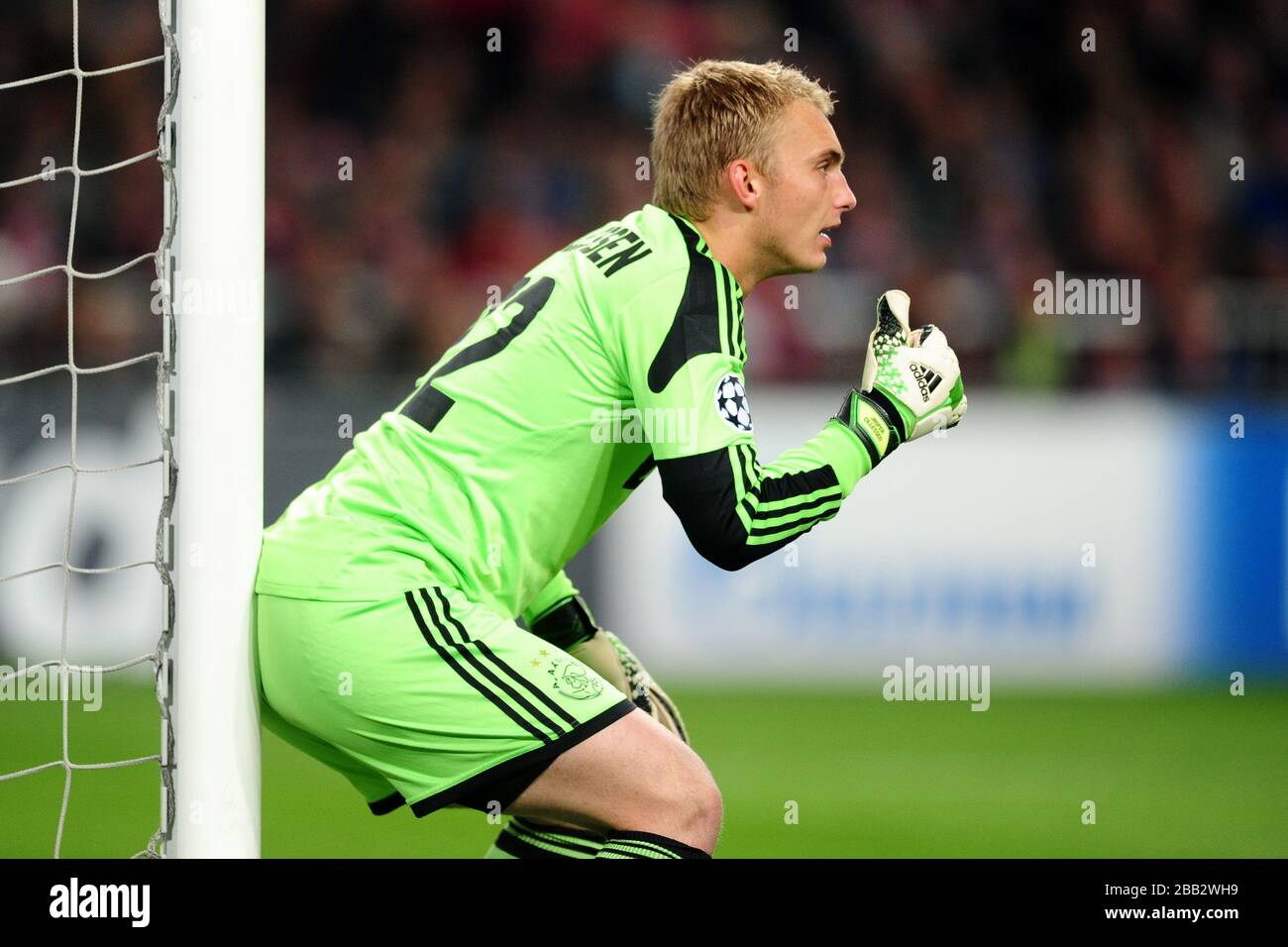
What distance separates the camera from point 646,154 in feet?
30.5

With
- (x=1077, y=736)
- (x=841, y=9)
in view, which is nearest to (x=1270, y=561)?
(x=1077, y=736)

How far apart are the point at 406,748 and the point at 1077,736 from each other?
4030 mm

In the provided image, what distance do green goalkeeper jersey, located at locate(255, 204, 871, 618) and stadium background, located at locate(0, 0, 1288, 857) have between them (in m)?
2.13

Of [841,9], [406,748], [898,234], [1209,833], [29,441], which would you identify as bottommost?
[1209,833]

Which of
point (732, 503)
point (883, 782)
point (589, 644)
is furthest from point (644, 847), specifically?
point (883, 782)

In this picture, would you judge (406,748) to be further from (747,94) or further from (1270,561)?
(1270,561)

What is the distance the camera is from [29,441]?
6.67 metres

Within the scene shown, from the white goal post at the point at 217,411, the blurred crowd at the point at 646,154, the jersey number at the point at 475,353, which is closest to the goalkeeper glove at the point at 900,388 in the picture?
the jersey number at the point at 475,353

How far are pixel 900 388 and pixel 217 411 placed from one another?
122 centimetres

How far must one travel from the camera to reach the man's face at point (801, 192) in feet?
9.79

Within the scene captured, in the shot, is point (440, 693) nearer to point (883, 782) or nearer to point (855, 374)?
point (883, 782)

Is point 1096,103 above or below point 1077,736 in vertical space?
above

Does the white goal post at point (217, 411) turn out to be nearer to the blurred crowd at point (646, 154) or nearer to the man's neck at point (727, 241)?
the man's neck at point (727, 241)

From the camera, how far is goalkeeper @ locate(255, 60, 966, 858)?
8.69ft
